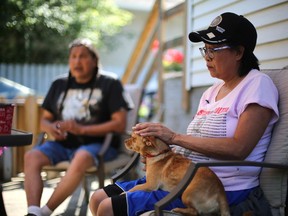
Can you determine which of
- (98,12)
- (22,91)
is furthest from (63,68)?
(22,91)

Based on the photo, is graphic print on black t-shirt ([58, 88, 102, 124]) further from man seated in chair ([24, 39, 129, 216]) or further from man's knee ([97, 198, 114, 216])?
man's knee ([97, 198, 114, 216])

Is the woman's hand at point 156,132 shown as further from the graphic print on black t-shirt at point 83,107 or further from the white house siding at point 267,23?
the graphic print on black t-shirt at point 83,107

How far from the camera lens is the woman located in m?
2.01

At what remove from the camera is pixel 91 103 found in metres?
3.70

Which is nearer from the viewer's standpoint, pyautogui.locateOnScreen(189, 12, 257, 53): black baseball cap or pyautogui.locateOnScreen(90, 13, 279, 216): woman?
pyautogui.locateOnScreen(90, 13, 279, 216): woman

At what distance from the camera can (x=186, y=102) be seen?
14.6ft

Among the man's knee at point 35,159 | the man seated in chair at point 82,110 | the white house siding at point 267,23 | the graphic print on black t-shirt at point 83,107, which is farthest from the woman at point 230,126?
the graphic print on black t-shirt at point 83,107

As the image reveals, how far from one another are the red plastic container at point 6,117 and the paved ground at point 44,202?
5.17 ft

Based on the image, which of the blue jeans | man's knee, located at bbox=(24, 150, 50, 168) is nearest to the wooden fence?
the blue jeans

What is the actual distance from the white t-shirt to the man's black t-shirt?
1.57 metres

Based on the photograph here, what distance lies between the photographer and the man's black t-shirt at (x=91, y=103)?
3.67 meters

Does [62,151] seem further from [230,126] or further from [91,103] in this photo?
[230,126]

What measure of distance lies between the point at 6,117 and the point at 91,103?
1.55m

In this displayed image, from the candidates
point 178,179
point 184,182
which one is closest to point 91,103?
point 178,179
